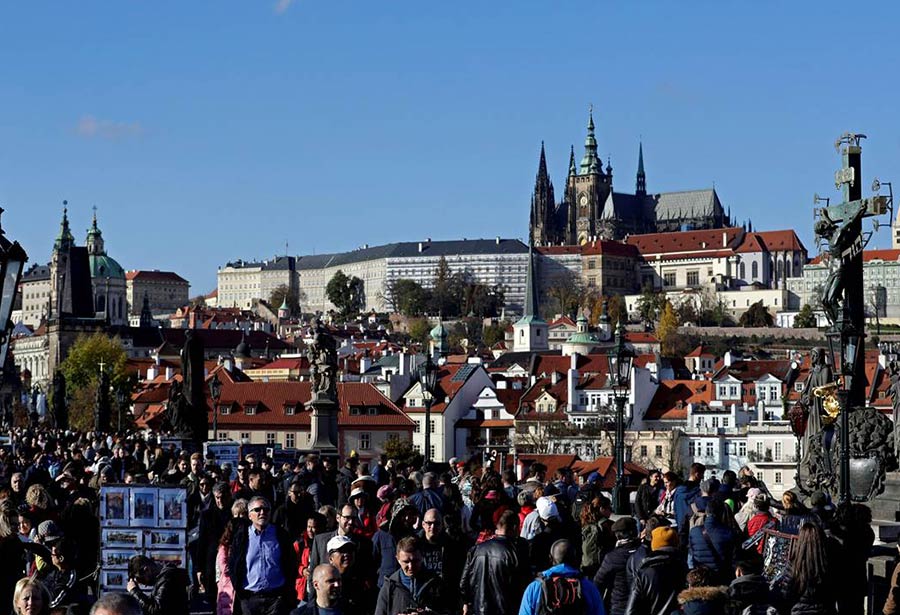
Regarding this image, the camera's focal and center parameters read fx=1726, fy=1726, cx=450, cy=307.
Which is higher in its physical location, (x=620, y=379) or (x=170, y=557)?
(x=620, y=379)

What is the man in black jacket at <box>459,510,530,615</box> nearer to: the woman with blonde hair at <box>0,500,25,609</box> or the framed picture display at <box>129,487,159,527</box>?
the framed picture display at <box>129,487,159,527</box>

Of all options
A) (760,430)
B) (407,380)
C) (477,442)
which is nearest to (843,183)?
(760,430)

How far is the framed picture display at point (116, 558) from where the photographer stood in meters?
10.7

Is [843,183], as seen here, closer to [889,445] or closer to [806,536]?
[889,445]

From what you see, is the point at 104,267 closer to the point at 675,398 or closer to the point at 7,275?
the point at 675,398

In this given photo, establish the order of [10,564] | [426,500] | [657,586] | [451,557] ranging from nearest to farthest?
[657,586] < [10,564] < [451,557] < [426,500]

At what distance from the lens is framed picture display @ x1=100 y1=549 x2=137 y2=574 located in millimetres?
10695

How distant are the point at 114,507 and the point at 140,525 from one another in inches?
9.2

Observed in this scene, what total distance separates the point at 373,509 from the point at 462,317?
7203 inches

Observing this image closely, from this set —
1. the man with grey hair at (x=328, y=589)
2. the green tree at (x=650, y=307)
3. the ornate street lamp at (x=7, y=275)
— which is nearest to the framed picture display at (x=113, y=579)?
the ornate street lamp at (x=7, y=275)

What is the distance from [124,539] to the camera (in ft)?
35.5

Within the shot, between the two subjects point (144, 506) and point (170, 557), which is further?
point (144, 506)

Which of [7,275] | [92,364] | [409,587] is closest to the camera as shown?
[7,275]

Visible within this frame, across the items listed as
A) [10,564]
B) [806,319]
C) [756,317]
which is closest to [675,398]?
[806,319]
